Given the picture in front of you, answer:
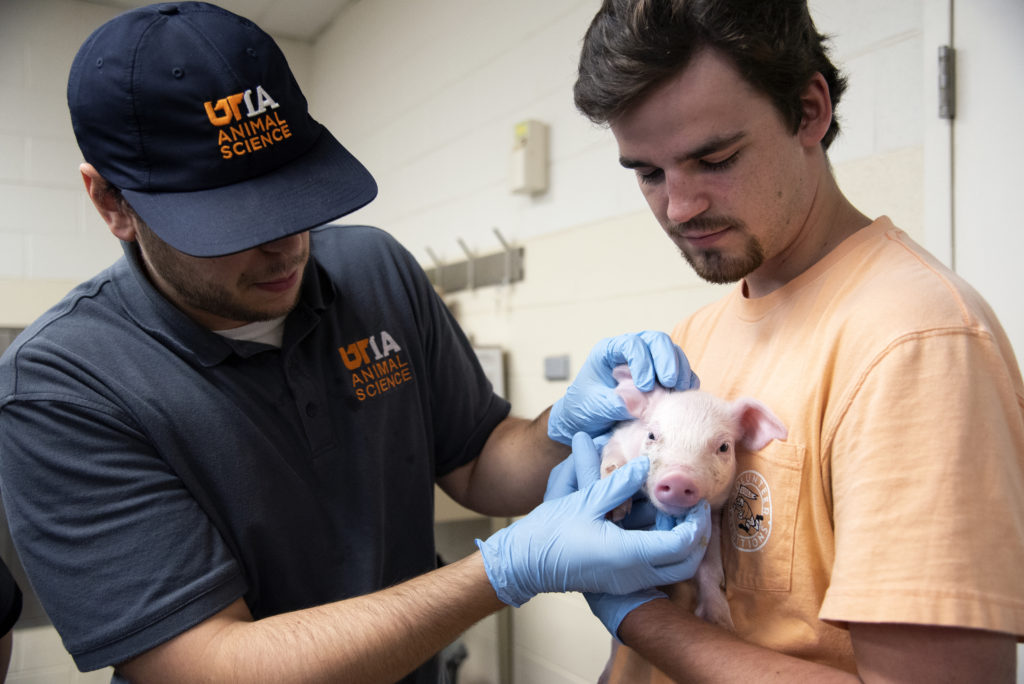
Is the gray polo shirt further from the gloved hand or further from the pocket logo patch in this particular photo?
the pocket logo patch

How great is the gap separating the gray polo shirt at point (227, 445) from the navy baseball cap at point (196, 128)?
25 centimetres

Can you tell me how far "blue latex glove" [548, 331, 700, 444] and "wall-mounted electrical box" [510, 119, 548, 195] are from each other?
1.47 meters

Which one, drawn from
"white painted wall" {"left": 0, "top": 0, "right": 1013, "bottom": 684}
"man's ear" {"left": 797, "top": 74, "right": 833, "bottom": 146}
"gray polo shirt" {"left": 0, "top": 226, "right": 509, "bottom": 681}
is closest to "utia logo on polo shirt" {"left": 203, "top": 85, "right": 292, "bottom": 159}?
"gray polo shirt" {"left": 0, "top": 226, "right": 509, "bottom": 681}

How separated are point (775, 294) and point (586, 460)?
41 cm

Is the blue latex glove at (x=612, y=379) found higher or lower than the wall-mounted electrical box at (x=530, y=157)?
lower

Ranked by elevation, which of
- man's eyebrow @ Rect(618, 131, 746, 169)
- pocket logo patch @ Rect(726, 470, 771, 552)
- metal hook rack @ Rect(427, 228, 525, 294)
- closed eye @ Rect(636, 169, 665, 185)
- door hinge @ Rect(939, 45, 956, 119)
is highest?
door hinge @ Rect(939, 45, 956, 119)

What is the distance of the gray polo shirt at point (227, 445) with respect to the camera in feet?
3.67

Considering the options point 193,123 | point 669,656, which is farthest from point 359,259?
point 669,656

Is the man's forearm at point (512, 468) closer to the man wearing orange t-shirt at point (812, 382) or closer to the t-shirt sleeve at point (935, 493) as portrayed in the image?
the man wearing orange t-shirt at point (812, 382)

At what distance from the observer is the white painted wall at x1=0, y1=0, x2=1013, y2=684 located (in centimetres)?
163

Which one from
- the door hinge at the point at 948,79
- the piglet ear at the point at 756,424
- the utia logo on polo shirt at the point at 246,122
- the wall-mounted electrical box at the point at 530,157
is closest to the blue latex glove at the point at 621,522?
the piglet ear at the point at 756,424

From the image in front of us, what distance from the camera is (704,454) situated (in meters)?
0.99

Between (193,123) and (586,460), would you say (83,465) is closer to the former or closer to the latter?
(193,123)

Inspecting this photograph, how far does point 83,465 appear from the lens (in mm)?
1133
